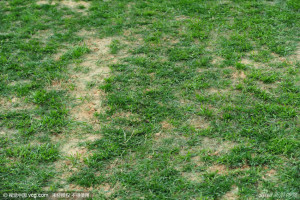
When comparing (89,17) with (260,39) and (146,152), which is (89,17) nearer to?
(260,39)

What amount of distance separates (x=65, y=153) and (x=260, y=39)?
3377mm

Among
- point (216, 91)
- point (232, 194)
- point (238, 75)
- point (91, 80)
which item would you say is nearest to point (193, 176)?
point (232, 194)

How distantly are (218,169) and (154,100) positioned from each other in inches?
48.8

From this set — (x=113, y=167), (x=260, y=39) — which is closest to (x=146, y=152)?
(x=113, y=167)

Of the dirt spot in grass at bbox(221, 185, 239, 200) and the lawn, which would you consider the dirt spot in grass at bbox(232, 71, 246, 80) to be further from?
the dirt spot in grass at bbox(221, 185, 239, 200)

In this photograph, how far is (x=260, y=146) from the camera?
332 cm

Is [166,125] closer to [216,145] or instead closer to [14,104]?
[216,145]

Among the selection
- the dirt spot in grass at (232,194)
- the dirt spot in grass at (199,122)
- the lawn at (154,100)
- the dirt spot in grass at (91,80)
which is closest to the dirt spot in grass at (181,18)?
the lawn at (154,100)

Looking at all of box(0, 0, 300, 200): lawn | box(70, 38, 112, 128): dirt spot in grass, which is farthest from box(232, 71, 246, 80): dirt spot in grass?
box(70, 38, 112, 128): dirt spot in grass

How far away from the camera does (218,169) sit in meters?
3.14

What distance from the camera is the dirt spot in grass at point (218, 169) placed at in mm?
3105

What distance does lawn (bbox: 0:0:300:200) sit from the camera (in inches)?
122

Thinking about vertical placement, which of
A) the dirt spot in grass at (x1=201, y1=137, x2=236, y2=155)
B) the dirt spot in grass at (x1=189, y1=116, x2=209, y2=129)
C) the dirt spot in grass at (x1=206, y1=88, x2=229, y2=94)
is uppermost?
the dirt spot in grass at (x1=206, y1=88, x2=229, y2=94)

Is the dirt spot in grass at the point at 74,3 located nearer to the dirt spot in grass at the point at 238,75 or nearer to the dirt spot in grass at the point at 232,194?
the dirt spot in grass at the point at 238,75
